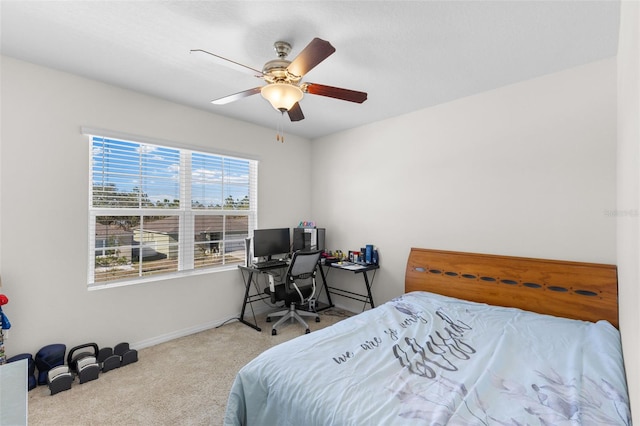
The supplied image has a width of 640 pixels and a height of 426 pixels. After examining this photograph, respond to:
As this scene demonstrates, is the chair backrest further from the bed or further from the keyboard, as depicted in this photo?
the bed

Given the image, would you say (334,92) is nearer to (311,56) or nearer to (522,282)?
(311,56)

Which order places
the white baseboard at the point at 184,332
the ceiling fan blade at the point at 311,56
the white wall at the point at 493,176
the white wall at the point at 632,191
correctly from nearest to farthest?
the white wall at the point at 632,191
the ceiling fan blade at the point at 311,56
the white wall at the point at 493,176
the white baseboard at the point at 184,332

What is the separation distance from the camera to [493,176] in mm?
2703

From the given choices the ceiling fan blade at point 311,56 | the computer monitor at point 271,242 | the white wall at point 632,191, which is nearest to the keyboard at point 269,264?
the computer monitor at point 271,242

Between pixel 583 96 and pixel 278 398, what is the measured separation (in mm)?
3096

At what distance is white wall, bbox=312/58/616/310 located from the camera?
87.0 inches

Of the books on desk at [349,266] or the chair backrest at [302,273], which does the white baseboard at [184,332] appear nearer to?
the chair backrest at [302,273]

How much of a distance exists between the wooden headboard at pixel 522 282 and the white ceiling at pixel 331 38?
164 cm

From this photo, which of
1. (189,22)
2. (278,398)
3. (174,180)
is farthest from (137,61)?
(278,398)

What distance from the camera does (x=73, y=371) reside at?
93.0 inches

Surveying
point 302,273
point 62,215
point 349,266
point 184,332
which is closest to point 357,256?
point 349,266

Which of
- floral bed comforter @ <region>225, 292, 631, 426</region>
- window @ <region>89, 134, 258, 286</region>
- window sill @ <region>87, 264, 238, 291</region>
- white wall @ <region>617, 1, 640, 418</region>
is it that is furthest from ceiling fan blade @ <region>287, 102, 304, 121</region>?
window sill @ <region>87, 264, 238, 291</region>

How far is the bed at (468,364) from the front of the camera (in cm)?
119

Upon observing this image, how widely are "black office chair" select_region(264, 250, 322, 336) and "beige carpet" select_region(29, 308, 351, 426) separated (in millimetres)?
407
